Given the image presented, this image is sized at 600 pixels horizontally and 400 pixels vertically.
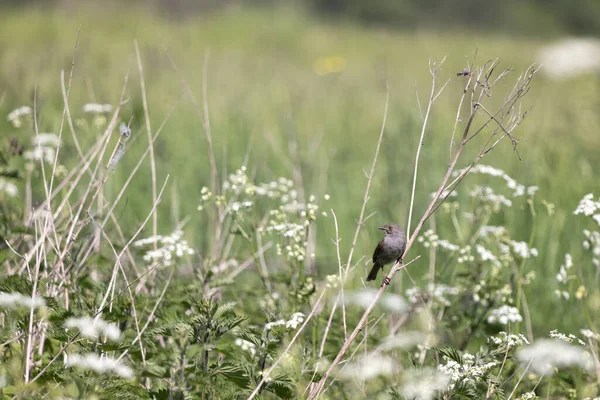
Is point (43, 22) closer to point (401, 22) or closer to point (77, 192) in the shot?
point (77, 192)

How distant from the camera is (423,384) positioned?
1705 millimetres

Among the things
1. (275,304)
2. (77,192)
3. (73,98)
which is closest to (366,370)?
(275,304)

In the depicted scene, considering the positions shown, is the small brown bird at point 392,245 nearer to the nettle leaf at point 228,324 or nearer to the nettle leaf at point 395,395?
the nettle leaf at point 395,395

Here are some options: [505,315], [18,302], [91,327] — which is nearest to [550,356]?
[505,315]

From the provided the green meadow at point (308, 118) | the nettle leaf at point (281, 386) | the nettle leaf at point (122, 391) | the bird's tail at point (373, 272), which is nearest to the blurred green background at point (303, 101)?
the green meadow at point (308, 118)

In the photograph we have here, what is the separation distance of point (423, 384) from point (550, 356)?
0.67 m

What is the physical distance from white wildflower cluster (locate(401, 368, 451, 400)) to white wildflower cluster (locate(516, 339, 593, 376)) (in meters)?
0.35

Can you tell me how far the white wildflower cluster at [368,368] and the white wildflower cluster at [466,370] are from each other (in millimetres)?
290

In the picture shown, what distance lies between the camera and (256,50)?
10.1m

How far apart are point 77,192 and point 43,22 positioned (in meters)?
6.54

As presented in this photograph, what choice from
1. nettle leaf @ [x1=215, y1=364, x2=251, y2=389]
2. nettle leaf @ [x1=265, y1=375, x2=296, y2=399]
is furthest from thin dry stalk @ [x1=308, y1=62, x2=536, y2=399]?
nettle leaf @ [x1=215, y1=364, x2=251, y2=389]

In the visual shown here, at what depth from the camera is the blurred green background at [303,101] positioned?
3.90m

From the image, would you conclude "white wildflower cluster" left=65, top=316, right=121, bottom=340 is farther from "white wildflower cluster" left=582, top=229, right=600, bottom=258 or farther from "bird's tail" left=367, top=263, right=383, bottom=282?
"white wildflower cluster" left=582, top=229, right=600, bottom=258

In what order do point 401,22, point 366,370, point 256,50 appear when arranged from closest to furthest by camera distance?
point 366,370, point 256,50, point 401,22
